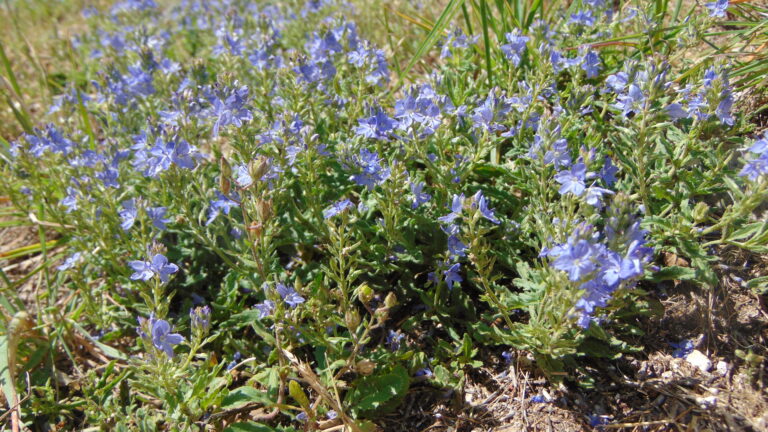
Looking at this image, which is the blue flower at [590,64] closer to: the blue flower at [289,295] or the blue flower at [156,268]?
the blue flower at [289,295]

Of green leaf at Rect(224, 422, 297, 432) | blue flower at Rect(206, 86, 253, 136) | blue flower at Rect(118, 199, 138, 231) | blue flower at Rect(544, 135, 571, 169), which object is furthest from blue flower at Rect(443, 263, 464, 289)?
blue flower at Rect(118, 199, 138, 231)

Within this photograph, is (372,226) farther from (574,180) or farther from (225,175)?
(574,180)

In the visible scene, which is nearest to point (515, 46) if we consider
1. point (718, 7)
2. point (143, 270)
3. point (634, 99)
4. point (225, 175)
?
point (634, 99)

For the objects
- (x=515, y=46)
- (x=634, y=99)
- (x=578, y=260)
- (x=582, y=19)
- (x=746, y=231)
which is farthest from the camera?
(x=582, y=19)

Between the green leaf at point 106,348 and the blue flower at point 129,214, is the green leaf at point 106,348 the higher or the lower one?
the lower one

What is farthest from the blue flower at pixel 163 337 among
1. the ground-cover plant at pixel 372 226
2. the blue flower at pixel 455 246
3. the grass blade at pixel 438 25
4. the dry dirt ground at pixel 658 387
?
the grass blade at pixel 438 25

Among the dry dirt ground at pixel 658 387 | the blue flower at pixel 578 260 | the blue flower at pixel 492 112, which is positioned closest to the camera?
the blue flower at pixel 578 260

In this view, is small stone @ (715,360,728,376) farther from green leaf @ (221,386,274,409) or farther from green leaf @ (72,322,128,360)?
green leaf @ (72,322,128,360)

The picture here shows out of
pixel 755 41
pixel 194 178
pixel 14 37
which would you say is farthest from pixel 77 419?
pixel 14 37
